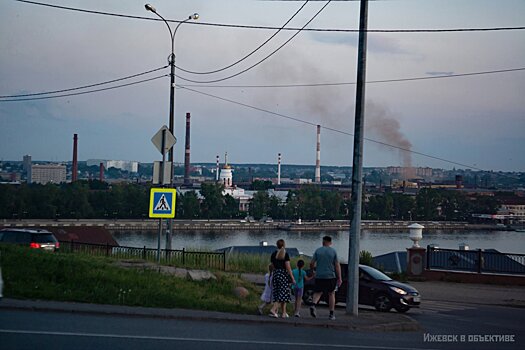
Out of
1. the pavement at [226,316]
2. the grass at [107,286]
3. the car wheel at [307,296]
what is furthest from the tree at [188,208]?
the pavement at [226,316]

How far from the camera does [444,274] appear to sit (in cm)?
2719

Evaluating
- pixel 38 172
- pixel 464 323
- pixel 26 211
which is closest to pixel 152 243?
pixel 26 211

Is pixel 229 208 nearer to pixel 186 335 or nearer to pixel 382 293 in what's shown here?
pixel 382 293

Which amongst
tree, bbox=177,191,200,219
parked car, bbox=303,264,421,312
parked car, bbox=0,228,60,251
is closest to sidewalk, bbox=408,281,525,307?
parked car, bbox=303,264,421,312

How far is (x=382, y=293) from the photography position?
61.1 feet

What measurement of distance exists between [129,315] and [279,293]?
2.99 metres

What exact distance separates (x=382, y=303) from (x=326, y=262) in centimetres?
538

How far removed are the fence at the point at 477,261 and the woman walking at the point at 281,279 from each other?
1492 centimetres

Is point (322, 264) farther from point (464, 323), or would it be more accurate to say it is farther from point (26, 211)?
point (26, 211)

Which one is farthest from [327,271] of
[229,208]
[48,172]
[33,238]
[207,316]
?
[48,172]

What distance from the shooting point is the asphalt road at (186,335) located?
9.57m

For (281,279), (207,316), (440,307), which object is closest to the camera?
(207,316)

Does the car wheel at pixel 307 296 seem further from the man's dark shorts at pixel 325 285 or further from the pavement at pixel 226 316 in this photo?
the man's dark shorts at pixel 325 285

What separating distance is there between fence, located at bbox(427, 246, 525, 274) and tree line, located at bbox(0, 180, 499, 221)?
456 inches
